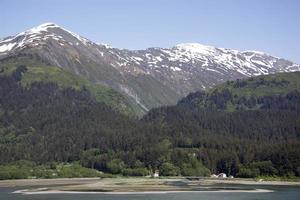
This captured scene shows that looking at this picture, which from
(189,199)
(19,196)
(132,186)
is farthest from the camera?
(132,186)

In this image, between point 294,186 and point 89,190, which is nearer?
point 89,190

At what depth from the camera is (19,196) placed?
157 m

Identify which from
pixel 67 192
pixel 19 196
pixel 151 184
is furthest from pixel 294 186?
pixel 19 196

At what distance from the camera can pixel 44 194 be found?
163500mm

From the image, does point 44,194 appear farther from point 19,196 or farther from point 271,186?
point 271,186

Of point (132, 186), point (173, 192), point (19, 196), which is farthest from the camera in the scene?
point (132, 186)

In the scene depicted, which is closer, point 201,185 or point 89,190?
point 89,190

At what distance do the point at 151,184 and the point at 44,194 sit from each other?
43315mm

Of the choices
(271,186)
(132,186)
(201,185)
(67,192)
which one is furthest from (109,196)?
(271,186)

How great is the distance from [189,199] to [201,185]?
50.1 meters

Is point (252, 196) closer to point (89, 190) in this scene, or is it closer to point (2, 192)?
point (89, 190)

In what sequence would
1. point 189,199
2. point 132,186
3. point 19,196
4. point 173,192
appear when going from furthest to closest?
point 132,186 < point 173,192 < point 19,196 < point 189,199

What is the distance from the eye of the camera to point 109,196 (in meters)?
159

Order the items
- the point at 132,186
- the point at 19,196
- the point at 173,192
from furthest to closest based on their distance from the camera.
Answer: the point at 132,186 → the point at 173,192 → the point at 19,196
